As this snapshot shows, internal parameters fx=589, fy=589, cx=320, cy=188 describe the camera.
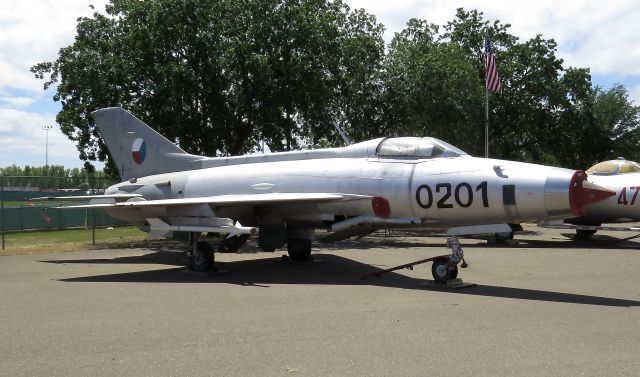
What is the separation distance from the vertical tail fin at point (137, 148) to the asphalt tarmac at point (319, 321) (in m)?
2.71

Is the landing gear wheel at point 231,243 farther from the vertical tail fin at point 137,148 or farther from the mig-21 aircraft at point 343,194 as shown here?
the vertical tail fin at point 137,148

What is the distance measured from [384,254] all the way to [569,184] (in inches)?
279

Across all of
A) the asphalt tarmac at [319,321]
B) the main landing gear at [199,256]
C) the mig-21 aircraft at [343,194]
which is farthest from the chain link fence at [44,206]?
the asphalt tarmac at [319,321]

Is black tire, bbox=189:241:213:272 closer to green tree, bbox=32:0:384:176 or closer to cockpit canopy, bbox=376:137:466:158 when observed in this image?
cockpit canopy, bbox=376:137:466:158

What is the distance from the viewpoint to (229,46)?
1950 centimetres

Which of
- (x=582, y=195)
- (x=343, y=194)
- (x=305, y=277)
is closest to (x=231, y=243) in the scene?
(x=305, y=277)

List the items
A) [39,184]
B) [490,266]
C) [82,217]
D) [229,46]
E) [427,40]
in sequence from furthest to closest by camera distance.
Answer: [427,40] → [82,217] → [39,184] → [229,46] → [490,266]

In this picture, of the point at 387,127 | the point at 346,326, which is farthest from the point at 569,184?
the point at 387,127

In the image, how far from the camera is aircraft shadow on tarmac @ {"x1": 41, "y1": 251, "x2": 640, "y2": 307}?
346 inches

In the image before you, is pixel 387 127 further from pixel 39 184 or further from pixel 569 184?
pixel 569 184

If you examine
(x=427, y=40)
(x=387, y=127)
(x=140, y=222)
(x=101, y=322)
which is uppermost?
(x=427, y=40)

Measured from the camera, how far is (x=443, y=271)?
9727mm

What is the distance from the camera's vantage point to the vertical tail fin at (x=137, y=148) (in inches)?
571

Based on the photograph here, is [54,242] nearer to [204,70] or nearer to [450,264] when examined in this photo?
[204,70]
